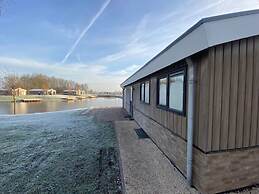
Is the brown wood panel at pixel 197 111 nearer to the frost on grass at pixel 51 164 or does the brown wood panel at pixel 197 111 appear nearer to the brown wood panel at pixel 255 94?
the brown wood panel at pixel 255 94

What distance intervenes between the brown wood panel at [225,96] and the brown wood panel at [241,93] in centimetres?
21

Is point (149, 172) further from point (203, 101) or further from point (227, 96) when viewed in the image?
point (227, 96)

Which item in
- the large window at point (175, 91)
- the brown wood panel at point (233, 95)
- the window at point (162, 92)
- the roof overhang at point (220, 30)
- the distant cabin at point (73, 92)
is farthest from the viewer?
the distant cabin at point (73, 92)

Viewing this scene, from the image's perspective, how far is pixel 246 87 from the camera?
116 inches

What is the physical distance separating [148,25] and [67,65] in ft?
127

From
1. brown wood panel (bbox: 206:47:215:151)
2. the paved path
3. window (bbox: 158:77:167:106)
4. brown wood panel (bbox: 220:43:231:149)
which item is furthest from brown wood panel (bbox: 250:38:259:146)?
window (bbox: 158:77:167:106)

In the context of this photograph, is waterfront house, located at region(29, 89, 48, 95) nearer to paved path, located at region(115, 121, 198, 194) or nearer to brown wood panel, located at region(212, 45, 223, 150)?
paved path, located at region(115, 121, 198, 194)

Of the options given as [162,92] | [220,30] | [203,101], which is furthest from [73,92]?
[220,30]

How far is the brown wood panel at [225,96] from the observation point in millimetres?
2768

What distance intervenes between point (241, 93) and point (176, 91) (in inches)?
52.9

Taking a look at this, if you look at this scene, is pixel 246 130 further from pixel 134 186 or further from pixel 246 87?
pixel 134 186

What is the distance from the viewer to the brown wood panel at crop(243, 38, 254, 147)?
2893 mm

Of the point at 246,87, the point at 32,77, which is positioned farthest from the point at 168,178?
the point at 32,77

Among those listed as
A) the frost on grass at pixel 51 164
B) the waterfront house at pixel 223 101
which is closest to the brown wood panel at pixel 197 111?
the waterfront house at pixel 223 101
